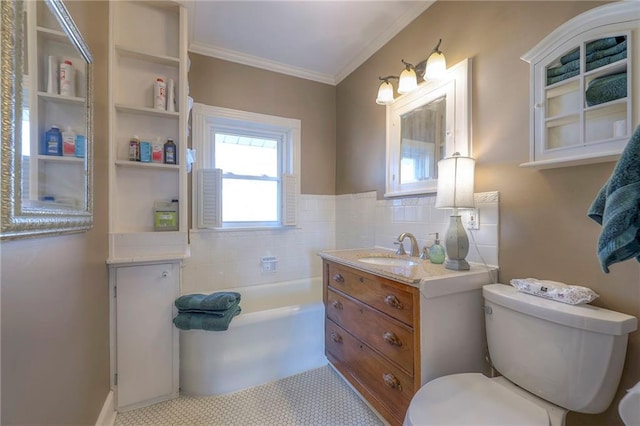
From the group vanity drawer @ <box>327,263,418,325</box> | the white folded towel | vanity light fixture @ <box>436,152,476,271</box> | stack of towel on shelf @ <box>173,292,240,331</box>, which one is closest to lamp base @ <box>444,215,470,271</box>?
vanity light fixture @ <box>436,152,476,271</box>

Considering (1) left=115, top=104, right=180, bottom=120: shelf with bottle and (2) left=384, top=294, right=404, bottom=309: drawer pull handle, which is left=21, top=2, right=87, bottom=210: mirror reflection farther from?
(2) left=384, top=294, right=404, bottom=309: drawer pull handle

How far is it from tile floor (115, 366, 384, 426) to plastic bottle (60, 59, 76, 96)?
5.73 ft

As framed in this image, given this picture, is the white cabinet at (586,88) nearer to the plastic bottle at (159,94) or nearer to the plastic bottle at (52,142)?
the plastic bottle at (52,142)

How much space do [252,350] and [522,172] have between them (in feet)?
6.35

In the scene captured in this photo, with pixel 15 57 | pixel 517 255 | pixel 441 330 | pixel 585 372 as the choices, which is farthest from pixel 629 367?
pixel 15 57

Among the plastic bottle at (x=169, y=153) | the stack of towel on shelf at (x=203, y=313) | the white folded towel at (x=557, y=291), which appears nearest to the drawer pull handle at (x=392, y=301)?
the white folded towel at (x=557, y=291)

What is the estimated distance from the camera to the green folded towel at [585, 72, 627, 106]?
0.96 m

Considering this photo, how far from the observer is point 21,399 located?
699 mm

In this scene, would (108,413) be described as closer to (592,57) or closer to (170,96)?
(170,96)

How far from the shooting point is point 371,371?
1.44 m

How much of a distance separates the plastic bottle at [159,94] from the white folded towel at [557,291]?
223 cm

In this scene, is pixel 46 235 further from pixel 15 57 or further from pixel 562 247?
pixel 562 247

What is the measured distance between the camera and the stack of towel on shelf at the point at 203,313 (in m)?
1.62

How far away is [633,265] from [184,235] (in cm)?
217
